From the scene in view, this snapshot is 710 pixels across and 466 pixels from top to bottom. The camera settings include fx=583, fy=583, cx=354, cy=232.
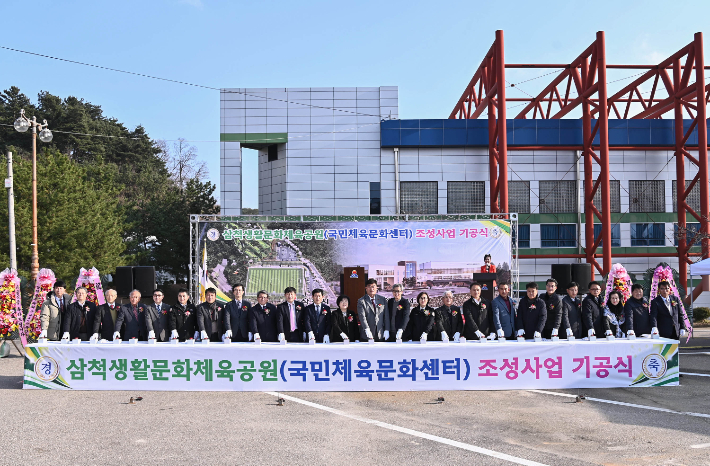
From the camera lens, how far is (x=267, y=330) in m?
9.23

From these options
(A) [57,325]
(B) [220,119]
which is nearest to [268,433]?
(A) [57,325]

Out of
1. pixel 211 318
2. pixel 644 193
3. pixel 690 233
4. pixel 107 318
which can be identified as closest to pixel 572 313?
pixel 211 318

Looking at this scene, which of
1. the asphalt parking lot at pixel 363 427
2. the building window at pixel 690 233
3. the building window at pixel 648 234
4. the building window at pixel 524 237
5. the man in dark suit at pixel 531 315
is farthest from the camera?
the building window at pixel 648 234

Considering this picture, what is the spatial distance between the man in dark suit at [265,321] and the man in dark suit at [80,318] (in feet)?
8.27

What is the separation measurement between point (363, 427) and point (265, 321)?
325 cm

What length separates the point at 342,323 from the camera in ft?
29.5

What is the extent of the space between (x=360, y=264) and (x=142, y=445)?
10384 millimetres

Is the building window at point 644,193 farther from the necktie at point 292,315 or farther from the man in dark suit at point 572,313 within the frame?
the necktie at point 292,315

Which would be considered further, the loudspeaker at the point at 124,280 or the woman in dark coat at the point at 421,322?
the loudspeaker at the point at 124,280

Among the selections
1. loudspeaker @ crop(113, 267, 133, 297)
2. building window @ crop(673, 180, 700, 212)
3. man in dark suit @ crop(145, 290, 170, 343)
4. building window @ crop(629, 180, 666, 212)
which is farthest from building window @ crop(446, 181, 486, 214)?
man in dark suit @ crop(145, 290, 170, 343)

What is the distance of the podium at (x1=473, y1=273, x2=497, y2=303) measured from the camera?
47.1ft

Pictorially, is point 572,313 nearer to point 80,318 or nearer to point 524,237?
point 80,318

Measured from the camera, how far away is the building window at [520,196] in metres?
22.5

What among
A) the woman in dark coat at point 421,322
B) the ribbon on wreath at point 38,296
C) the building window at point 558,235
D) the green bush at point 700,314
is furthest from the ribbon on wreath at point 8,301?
the green bush at point 700,314
